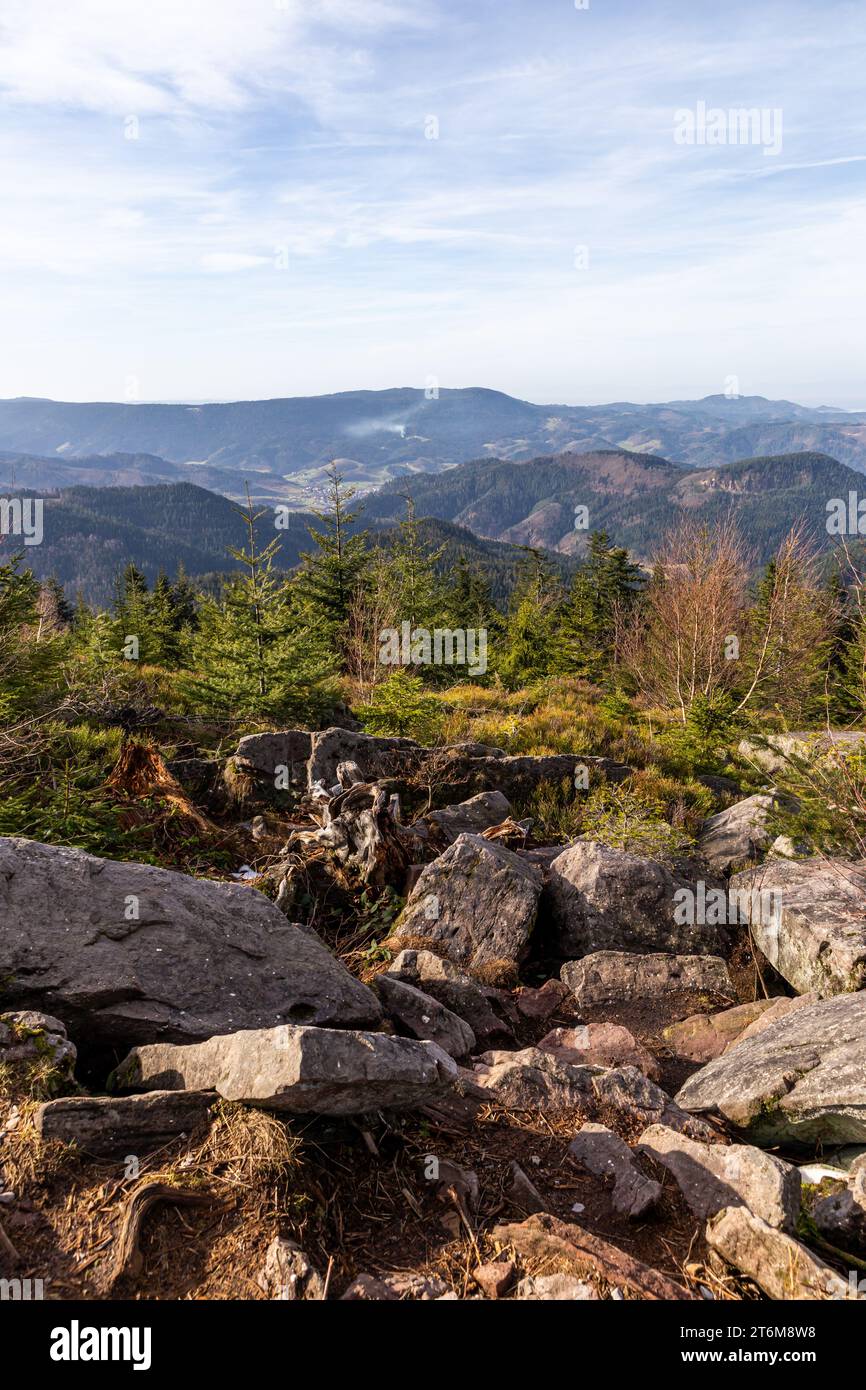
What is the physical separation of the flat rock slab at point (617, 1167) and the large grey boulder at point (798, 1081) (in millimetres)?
1332

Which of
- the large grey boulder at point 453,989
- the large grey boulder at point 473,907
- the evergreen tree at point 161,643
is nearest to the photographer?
the large grey boulder at point 453,989

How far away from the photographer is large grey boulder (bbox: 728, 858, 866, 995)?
6180 millimetres

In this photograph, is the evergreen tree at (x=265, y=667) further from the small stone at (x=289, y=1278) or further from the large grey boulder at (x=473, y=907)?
the small stone at (x=289, y=1278)

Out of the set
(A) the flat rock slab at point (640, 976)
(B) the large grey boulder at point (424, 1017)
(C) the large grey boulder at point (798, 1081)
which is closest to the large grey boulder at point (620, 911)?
(A) the flat rock slab at point (640, 976)

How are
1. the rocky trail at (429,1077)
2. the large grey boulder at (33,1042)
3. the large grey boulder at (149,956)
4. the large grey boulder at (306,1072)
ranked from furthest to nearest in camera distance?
1. the large grey boulder at (149,956)
2. the large grey boulder at (33,1042)
3. the large grey boulder at (306,1072)
4. the rocky trail at (429,1077)

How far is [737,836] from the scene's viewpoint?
32.0ft

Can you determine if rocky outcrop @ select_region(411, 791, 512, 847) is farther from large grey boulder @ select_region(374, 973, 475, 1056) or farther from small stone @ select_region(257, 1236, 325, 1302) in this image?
small stone @ select_region(257, 1236, 325, 1302)

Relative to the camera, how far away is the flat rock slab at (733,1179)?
3.19 meters

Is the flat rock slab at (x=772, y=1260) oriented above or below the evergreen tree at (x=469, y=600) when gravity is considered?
below

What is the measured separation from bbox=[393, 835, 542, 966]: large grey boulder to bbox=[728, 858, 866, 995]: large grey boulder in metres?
2.21

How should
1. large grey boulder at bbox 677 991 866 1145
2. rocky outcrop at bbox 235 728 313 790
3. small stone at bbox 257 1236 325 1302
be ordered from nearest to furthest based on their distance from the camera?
small stone at bbox 257 1236 325 1302 < large grey boulder at bbox 677 991 866 1145 < rocky outcrop at bbox 235 728 313 790

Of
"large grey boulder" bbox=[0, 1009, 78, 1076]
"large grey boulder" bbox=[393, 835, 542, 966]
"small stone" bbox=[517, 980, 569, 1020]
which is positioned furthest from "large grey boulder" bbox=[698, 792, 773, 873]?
"large grey boulder" bbox=[0, 1009, 78, 1076]

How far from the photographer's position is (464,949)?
7199 mm

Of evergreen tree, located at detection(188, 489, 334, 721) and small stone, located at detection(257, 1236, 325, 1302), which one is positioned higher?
evergreen tree, located at detection(188, 489, 334, 721)
